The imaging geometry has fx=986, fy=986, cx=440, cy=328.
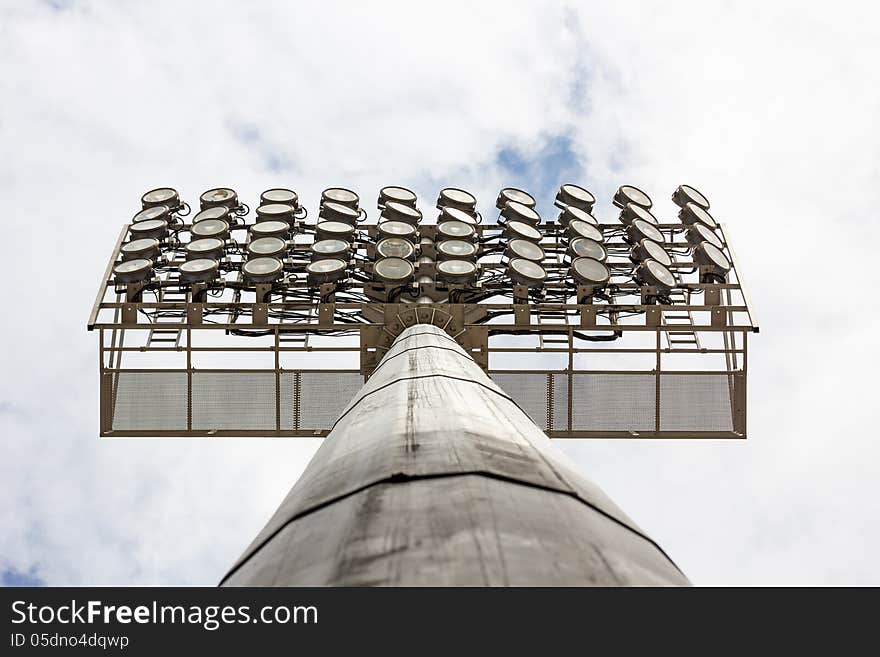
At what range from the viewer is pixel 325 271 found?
65.0 ft

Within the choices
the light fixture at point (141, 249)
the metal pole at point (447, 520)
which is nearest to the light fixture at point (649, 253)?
the light fixture at point (141, 249)

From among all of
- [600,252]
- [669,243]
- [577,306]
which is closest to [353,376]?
[577,306]

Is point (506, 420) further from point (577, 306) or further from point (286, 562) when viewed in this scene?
point (577, 306)

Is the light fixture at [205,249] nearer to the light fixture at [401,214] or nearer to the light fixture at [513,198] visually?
the light fixture at [401,214]

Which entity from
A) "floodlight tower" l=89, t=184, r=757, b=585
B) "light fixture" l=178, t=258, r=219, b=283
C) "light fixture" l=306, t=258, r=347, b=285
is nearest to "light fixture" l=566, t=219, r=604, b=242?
"floodlight tower" l=89, t=184, r=757, b=585

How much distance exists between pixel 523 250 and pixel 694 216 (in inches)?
187

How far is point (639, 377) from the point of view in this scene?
19828mm

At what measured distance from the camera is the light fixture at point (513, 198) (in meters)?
23.4

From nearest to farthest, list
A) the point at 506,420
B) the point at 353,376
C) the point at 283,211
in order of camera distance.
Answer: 1. the point at 506,420
2. the point at 353,376
3. the point at 283,211

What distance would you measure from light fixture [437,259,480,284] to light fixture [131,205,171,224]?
23.7 feet

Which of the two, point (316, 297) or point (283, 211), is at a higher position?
point (283, 211)

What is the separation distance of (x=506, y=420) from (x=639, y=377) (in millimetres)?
15564

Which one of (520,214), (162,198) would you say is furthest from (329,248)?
(162,198)

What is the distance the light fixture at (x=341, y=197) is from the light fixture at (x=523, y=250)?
432cm
